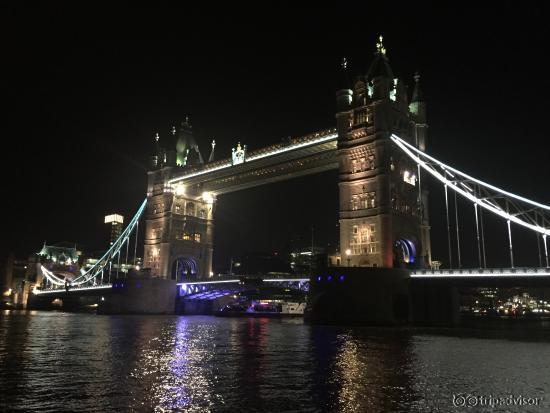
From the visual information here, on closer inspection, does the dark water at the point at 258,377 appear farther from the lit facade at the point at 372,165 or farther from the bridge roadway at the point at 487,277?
the lit facade at the point at 372,165

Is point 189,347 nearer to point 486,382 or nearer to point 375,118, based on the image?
point 486,382

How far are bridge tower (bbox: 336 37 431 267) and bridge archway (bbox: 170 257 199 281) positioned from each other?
42678mm

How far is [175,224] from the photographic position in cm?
9462

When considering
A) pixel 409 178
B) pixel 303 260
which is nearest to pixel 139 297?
pixel 409 178

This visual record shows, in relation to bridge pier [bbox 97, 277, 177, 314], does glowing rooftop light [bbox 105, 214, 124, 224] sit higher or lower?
higher

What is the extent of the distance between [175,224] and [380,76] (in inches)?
1862

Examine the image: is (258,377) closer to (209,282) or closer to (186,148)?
(209,282)

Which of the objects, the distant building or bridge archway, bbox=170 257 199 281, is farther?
bridge archway, bbox=170 257 199 281

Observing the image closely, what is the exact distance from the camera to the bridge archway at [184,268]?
320 ft

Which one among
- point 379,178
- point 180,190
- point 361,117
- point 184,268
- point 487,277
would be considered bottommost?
point 487,277

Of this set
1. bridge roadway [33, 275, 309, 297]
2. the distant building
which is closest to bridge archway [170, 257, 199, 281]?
bridge roadway [33, 275, 309, 297]

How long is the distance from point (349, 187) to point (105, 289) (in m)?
51.3

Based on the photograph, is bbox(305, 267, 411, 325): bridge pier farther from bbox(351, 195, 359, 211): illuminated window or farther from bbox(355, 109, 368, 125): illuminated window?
bbox(355, 109, 368, 125): illuminated window

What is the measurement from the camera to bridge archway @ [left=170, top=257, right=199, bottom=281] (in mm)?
97537
